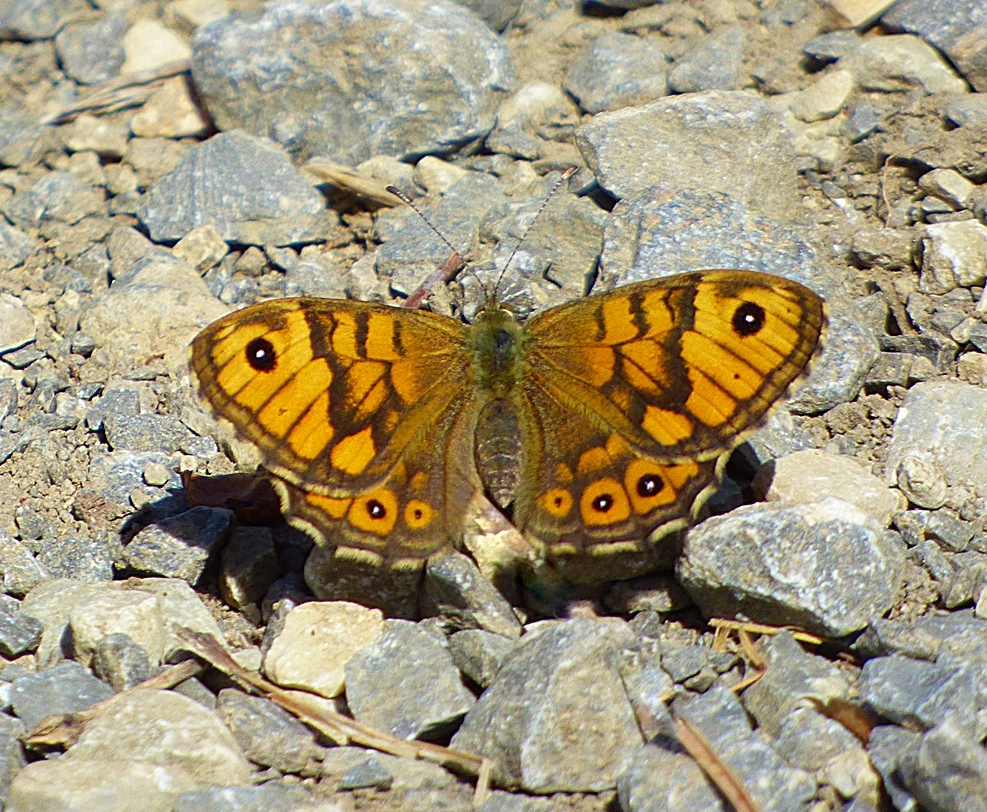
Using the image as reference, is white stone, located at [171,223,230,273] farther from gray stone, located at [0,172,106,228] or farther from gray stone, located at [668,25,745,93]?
gray stone, located at [668,25,745,93]

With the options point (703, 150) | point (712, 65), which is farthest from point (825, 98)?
point (703, 150)

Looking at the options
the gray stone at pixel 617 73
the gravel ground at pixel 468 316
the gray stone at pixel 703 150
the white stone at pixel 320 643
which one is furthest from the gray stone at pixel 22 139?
the white stone at pixel 320 643

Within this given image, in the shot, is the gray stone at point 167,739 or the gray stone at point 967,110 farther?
the gray stone at point 967,110

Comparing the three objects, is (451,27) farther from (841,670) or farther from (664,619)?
(841,670)

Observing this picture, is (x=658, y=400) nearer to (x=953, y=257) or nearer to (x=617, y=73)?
(x=953, y=257)

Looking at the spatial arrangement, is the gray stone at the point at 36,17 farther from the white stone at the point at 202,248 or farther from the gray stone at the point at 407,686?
the gray stone at the point at 407,686
